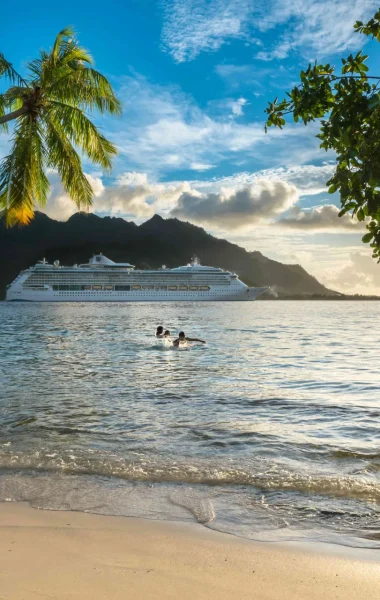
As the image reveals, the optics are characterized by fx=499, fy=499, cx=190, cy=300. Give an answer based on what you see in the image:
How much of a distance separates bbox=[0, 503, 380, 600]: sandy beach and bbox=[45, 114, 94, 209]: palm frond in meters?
11.8

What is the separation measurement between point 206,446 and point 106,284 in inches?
4315

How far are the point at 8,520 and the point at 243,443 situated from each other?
3.73m

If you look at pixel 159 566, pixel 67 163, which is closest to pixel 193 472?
pixel 159 566

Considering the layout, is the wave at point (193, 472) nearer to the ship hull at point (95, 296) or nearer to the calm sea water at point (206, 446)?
the calm sea water at point (206, 446)

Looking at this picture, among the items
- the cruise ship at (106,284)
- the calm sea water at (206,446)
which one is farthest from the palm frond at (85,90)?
→ the cruise ship at (106,284)

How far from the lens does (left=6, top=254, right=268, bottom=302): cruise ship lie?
113625mm

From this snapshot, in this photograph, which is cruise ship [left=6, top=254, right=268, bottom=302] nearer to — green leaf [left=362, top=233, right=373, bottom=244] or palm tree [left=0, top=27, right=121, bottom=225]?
palm tree [left=0, top=27, right=121, bottom=225]

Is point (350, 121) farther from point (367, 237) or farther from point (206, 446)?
point (206, 446)

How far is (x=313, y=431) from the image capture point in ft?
25.1

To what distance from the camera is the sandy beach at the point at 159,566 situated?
2.85m

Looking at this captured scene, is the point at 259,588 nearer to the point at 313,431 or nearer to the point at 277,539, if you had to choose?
the point at 277,539

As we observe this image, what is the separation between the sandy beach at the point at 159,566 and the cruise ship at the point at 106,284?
109974 millimetres

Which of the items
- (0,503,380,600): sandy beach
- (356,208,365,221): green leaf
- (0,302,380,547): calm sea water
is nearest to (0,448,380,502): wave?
(0,302,380,547): calm sea water

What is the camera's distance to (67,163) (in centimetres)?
1427
